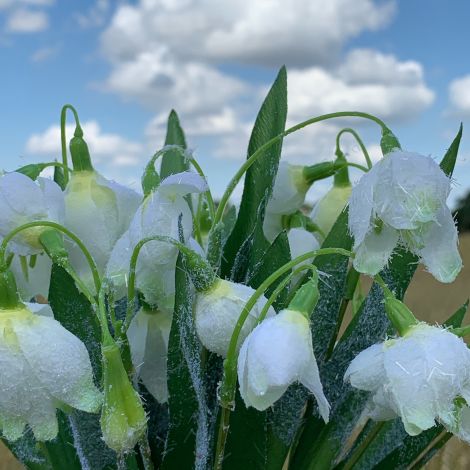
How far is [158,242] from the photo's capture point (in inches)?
16.0

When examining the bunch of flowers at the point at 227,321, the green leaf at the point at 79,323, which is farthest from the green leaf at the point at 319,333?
the green leaf at the point at 79,323

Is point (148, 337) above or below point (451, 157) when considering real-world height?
below

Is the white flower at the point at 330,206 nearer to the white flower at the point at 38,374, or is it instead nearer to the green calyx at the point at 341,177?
the green calyx at the point at 341,177

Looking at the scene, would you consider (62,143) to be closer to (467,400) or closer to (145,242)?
(145,242)

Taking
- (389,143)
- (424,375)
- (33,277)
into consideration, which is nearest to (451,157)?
(389,143)

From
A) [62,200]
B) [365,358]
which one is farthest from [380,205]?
[62,200]

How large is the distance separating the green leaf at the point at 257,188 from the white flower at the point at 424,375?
13 centimetres

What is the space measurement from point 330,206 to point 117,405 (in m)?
0.26

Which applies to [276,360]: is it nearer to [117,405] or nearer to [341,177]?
[117,405]

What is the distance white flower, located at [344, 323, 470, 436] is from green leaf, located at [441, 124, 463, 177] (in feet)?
0.45

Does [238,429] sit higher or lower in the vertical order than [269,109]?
lower

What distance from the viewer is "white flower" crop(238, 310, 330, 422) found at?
1.12 feet

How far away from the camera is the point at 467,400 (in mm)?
374

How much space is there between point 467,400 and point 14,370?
0.70 feet
